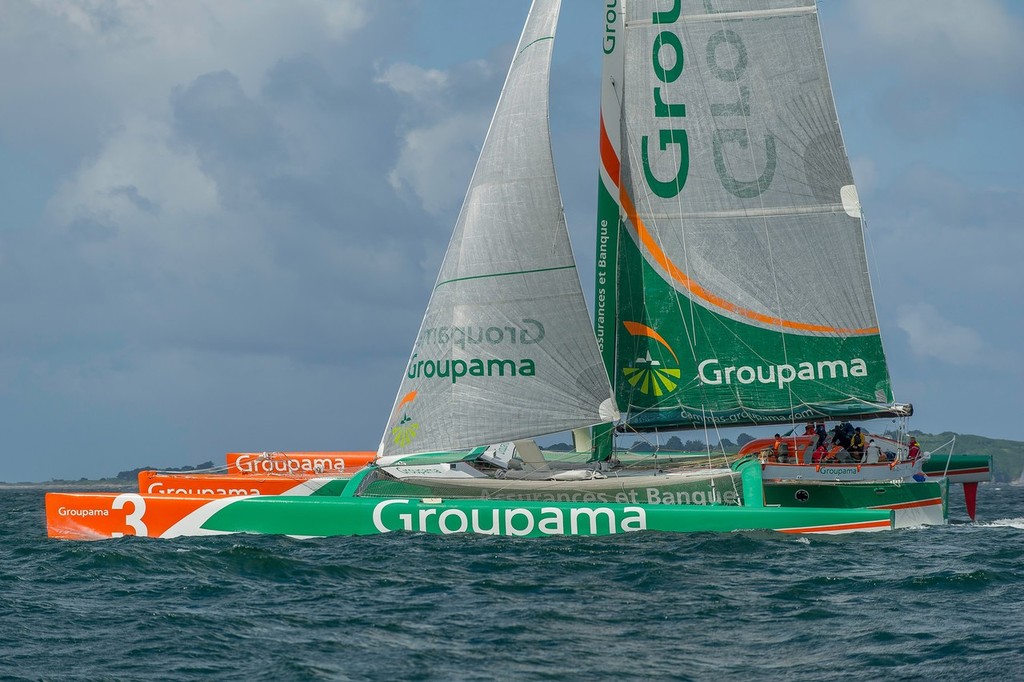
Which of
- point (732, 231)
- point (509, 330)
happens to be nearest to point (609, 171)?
point (732, 231)

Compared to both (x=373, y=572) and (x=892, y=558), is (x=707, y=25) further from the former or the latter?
(x=373, y=572)

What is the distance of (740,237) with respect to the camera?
66.2 ft

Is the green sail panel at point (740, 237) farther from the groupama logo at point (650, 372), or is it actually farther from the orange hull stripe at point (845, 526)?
the orange hull stripe at point (845, 526)

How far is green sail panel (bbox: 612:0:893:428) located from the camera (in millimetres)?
20109

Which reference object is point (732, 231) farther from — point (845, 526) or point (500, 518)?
point (500, 518)

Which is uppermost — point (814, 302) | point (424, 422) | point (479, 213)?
point (479, 213)

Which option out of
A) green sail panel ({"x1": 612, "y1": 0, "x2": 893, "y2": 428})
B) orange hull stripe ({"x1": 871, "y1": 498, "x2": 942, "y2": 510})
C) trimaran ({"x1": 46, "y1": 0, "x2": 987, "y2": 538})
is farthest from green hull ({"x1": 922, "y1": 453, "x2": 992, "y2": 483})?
orange hull stripe ({"x1": 871, "y1": 498, "x2": 942, "y2": 510})

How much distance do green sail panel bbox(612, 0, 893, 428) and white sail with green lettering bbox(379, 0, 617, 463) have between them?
251 cm

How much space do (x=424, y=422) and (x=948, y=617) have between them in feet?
27.9

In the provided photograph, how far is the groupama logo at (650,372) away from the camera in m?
20.1

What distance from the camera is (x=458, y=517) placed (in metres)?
16.8

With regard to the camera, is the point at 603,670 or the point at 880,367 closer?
the point at 603,670

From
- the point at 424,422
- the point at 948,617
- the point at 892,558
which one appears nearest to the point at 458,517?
the point at 424,422

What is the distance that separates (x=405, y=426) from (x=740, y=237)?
624 centimetres
